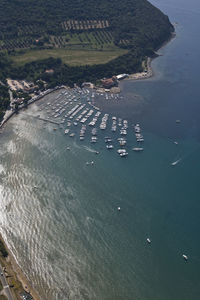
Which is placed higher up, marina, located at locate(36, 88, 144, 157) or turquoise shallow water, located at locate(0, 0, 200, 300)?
marina, located at locate(36, 88, 144, 157)

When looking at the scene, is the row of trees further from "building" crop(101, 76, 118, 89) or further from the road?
the road

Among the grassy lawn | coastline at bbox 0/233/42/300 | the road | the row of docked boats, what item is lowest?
coastline at bbox 0/233/42/300

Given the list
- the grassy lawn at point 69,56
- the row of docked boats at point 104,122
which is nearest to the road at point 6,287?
the row of docked boats at point 104,122

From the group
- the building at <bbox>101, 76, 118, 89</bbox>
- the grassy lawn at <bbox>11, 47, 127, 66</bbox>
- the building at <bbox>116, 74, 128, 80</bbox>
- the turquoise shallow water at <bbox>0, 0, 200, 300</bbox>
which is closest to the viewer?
the turquoise shallow water at <bbox>0, 0, 200, 300</bbox>

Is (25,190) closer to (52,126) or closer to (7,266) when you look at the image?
(7,266)

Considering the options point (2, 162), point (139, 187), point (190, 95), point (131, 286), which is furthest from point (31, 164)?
point (190, 95)

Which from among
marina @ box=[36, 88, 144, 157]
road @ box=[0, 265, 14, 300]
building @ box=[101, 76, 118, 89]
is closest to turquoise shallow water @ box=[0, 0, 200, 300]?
marina @ box=[36, 88, 144, 157]

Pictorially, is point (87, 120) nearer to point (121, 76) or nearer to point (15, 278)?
point (121, 76)

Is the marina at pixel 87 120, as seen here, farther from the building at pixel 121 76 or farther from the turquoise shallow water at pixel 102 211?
the building at pixel 121 76
